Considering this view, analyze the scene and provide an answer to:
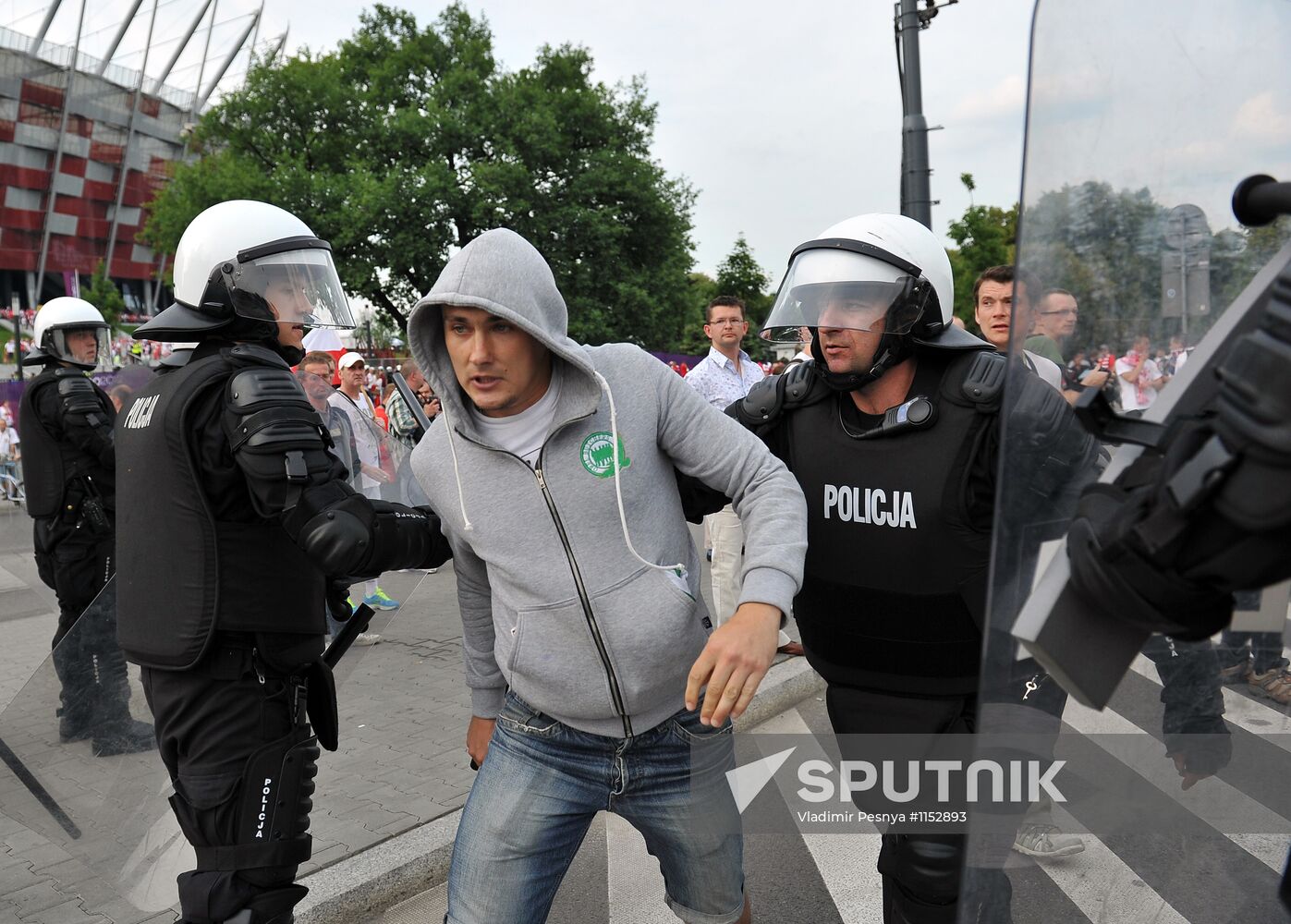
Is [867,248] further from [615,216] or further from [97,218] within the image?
[97,218]

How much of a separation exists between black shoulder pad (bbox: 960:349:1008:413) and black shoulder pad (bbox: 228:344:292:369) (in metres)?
1.61

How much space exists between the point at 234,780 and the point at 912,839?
1.57 metres

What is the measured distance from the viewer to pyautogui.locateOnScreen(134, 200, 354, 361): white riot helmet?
2.43 meters

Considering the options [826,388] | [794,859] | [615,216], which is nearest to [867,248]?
[826,388]

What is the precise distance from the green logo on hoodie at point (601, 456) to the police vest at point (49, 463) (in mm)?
3834

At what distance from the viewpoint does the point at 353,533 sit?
2102mm

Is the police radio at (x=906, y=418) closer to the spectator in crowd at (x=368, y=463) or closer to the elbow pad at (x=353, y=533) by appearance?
the elbow pad at (x=353, y=533)

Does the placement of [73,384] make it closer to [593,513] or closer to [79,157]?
[593,513]

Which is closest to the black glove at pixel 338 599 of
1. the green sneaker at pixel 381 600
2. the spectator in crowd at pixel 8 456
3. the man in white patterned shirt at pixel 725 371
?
the green sneaker at pixel 381 600

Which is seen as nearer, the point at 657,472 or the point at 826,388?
the point at 657,472

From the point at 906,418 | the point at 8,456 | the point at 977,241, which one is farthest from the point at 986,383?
the point at 977,241

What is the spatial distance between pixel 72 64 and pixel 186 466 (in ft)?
227

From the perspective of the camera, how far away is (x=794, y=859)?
→ 11.4ft

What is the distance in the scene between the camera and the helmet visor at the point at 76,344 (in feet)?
17.2
